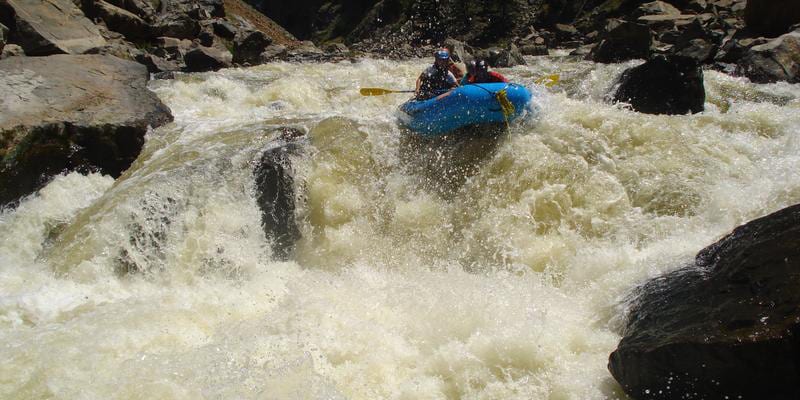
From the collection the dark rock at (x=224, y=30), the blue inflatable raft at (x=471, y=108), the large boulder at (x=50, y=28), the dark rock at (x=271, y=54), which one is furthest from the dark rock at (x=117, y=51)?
the blue inflatable raft at (x=471, y=108)

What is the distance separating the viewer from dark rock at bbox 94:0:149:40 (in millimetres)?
15047

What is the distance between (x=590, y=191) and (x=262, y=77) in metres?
8.54

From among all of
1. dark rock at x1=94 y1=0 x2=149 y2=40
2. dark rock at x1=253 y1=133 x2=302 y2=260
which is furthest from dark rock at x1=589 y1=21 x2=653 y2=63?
dark rock at x1=94 y1=0 x2=149 y2=40

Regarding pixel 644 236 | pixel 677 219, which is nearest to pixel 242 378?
pixel 644 236

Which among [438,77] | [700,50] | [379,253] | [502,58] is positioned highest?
[700,50]

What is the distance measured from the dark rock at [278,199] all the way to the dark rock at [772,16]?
38.1 ft

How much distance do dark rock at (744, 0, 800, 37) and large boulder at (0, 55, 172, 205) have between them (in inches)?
504

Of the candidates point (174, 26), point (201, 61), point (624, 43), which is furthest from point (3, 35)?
point (624, 43)

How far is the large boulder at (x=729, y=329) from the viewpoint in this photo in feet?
8.59

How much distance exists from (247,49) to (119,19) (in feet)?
13.5

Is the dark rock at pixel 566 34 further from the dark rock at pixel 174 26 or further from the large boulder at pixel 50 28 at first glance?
the large boulder at pixel 50 28

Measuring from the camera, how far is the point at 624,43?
12.5 m

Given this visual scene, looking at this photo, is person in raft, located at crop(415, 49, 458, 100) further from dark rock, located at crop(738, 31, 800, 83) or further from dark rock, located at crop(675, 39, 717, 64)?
dark rock, located at crop(675, 39, 717, 64)

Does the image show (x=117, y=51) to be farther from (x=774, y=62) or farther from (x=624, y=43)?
(x=774, y=62)
